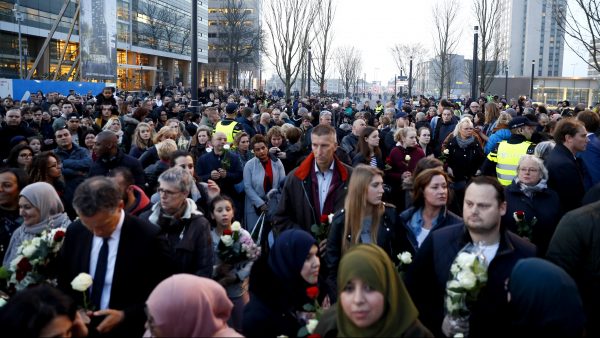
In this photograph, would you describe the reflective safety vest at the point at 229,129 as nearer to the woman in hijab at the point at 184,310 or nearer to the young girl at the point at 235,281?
the young girl at the point at 235,281

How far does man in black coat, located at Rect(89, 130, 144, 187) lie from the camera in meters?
7.42

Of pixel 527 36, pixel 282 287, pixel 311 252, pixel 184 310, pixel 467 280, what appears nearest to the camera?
pixel 184 310

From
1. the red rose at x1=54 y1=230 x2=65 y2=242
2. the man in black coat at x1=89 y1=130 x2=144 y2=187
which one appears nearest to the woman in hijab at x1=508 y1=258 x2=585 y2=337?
the red rose at x1=54 y1=230 x2=65 y2=242

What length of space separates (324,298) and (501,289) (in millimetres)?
1562

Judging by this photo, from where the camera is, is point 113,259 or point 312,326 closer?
point 312,326

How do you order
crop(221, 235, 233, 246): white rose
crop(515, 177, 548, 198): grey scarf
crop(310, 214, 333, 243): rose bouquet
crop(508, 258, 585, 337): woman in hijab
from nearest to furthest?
crop(508, 258, 585, 337): woman in hijab < crop(221, 235, 233, 246): white rose < crop(310, 214, 333, 243): rose bouquet < crop(515, 177, 548, 198): grey scarf

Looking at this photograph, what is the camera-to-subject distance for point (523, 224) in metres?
5.59

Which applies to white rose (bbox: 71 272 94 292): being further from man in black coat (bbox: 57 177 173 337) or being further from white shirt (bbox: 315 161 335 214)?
white shirt (bbox: 315 161 335 214)

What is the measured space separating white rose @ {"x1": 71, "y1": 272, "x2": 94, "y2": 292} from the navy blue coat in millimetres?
2219

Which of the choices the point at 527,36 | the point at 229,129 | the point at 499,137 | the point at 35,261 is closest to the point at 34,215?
the point at 35,261

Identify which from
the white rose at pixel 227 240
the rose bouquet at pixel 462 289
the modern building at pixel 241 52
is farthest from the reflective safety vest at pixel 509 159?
the modern building at pixel 241 52

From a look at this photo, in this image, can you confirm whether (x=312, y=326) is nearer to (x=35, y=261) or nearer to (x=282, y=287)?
(x=282, y=287)

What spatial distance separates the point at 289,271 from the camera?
408 cm

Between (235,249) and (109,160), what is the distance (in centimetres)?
300
